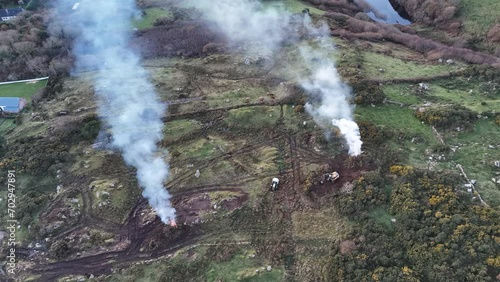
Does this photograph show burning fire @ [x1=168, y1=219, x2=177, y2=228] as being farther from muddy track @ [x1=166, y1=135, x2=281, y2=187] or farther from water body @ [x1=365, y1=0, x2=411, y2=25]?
water body @ [x1=365, y1=0, x2=411, y2=25]

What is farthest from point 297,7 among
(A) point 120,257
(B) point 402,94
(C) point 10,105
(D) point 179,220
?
(A) point 120,257

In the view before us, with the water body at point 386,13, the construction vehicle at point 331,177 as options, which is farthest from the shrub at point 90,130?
the water body at point 386,13

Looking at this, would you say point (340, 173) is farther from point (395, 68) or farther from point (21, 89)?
point (21, 89)

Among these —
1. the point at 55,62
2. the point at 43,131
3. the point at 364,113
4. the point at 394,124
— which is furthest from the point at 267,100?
the point at 55,62

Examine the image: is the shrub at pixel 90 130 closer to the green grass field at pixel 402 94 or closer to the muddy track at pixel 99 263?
the muddy track at pixel 99 263

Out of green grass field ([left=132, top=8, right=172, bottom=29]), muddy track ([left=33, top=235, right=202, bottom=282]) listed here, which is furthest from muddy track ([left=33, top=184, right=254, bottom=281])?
green grass field ([left=132, top=8, right=172, bottom=29])

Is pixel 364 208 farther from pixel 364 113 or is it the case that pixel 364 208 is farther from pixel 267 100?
pixel 267 100

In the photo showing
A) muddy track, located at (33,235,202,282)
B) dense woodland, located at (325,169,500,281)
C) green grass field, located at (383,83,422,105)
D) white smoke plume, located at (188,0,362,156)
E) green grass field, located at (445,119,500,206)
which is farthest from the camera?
green grass field, located at (383,83,422,105)
